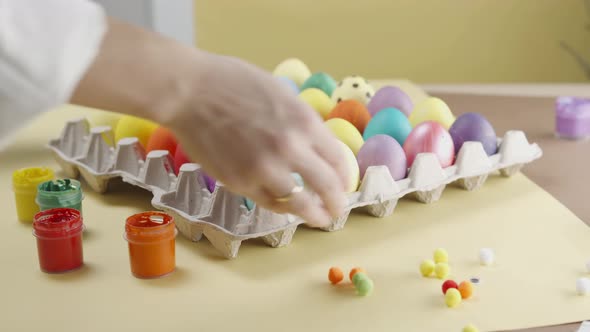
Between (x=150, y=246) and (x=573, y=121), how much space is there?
2.87 feet

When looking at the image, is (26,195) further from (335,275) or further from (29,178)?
(335,275)

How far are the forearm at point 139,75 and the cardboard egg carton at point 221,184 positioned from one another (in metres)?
0.41

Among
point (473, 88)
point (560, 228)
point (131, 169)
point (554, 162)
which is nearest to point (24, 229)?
point (131, 169)

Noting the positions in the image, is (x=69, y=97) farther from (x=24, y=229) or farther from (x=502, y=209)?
(x=502, y=209)

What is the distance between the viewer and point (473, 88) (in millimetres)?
1908

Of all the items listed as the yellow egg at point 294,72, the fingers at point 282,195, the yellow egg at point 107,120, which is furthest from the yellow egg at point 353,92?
the fingers at point 282,195

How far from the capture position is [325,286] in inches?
35.3

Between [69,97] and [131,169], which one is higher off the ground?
[69,97]

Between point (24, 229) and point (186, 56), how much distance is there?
0.61 m

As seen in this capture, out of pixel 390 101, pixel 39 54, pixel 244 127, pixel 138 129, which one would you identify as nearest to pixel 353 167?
pixel 390 101

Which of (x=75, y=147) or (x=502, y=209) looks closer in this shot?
(x=502, y=209)

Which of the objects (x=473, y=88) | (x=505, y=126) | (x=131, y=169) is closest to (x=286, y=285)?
(x=131, y=169)

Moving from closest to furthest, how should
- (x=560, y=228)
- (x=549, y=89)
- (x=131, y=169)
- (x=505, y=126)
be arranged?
1. (x=560, y=228)
2. (x=131, y=169)
3. (x=505, y=126)
4. (x=549, y=89)

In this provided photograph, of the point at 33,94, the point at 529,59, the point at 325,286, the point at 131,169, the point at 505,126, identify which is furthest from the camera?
the point at 529,59
